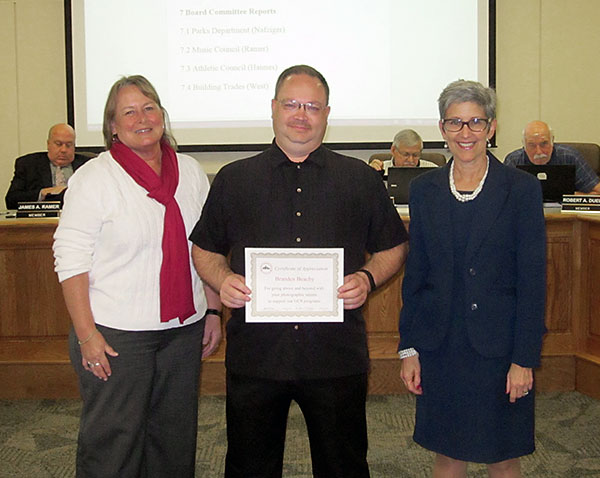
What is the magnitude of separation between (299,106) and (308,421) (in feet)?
2.99

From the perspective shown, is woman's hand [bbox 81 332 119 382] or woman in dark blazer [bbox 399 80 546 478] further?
woman's hand [bbox 81 332 119 382]

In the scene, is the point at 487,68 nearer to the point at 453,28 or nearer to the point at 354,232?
the point at 453,28

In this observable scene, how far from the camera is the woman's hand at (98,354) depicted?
6.54 feet

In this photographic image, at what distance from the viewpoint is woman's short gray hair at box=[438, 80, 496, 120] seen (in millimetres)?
1882

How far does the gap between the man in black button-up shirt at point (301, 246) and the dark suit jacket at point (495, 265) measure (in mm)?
148

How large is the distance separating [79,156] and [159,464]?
3.82 m

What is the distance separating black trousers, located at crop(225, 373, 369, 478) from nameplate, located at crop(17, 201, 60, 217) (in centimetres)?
249

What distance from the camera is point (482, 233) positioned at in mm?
1897

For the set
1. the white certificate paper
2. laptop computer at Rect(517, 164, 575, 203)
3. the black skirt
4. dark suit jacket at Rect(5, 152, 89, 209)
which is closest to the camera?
the white certificate paper

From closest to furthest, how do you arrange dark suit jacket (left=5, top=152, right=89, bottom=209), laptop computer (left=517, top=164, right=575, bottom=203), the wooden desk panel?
1. the wooden desk panel
2. laptop computer (left=517, top=164, right=575, bottom=203)
3. dark suit jacket (left=5, top=152, right=89, bottom=209)

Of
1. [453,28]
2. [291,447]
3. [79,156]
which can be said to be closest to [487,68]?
[453,28]

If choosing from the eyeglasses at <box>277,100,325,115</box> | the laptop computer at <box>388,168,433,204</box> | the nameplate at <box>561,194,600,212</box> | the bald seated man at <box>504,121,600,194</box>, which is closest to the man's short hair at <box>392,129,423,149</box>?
the bald seated man at <box>504,121,600,194</box>

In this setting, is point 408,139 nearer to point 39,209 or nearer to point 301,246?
point 39,209

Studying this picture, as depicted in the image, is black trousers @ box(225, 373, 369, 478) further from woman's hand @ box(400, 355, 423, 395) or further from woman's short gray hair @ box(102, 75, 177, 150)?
woman's short gray hair @ box(102, 75, 177, 150)
